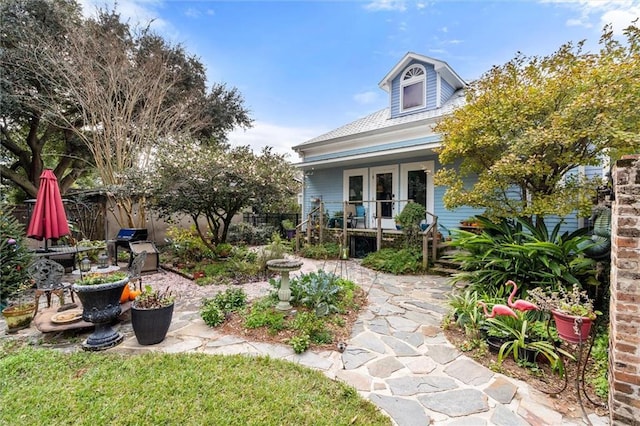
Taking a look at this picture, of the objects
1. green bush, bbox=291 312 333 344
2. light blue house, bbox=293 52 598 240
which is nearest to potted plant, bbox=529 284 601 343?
green bush, bbox=291 312 333 344

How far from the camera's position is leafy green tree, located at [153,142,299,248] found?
22.2 feet

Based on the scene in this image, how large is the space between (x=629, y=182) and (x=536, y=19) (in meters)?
6.17

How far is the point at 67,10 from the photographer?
938cm

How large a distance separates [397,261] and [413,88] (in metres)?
6.13

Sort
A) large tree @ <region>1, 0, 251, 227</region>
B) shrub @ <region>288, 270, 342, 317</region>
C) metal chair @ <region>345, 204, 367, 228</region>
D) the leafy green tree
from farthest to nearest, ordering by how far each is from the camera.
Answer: metal chair @ <region>345, 204, 367, 228</region>, large tree @ <region>1, 0, 251, 227</region>, the leafy green tree, shrub @ <region>288, 270, 342, 317</region>

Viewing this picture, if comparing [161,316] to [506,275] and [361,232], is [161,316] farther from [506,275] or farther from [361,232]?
[361,232]

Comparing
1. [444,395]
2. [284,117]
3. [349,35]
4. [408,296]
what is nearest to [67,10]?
[284,117]

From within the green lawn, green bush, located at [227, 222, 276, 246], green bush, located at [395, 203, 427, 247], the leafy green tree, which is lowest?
the green lawn

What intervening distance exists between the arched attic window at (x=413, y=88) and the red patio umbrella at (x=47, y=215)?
9.63m

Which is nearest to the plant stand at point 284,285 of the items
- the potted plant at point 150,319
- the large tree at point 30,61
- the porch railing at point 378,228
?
the potted plant at point 150,319

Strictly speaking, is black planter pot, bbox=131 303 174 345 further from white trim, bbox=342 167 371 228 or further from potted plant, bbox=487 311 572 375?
white trim, bbox=342 167 371 228

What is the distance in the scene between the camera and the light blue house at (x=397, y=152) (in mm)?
8719

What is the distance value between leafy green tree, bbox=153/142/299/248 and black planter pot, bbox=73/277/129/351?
141 inches

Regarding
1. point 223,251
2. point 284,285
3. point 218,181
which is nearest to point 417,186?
point 218,181
